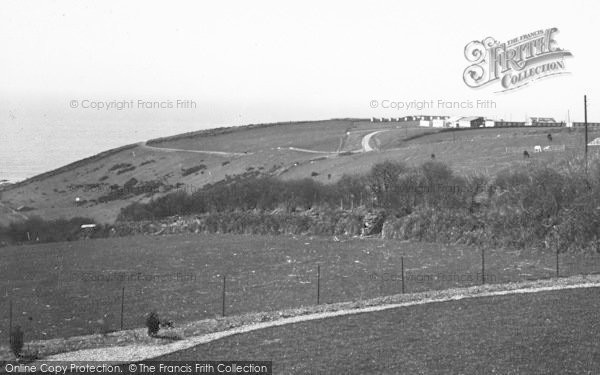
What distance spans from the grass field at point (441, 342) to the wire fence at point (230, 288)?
7.45 m

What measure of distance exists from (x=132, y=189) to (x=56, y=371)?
82.7 metres

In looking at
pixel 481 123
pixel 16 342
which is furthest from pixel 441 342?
pixel 481 123

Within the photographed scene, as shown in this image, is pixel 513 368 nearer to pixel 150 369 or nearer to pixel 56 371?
pixel 150 369

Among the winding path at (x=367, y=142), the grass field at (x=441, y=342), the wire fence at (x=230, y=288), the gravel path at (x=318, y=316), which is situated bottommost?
the wire fence at (x=230, y=288)

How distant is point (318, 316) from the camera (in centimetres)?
2978

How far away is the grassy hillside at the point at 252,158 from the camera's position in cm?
8444

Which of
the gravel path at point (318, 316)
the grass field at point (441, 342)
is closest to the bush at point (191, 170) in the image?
the gravel path at point (318, 316)

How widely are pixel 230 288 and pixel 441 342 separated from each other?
62.9 feet

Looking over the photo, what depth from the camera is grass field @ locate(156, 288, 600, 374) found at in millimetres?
21641

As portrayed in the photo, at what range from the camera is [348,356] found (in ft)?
75.2

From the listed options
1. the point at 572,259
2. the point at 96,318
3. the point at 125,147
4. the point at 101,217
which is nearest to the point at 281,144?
the point at 125,147

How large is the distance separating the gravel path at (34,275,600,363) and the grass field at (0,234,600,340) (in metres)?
4.20

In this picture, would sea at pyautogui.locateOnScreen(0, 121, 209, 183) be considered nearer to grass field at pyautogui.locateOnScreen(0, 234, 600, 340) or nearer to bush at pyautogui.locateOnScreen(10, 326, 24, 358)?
grass field at pyautogui.locateOnScreen(0, 234, 600, 340)

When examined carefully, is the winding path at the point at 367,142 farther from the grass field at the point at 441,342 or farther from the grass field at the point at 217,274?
the grass field at the point at 441,342
